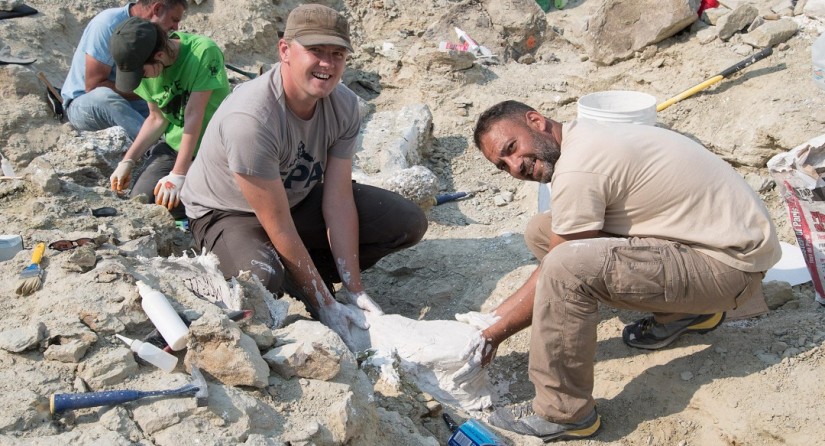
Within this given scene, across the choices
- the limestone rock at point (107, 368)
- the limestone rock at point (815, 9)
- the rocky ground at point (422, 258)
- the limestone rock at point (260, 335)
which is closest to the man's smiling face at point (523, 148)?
the rocky ground at point (422, 258)

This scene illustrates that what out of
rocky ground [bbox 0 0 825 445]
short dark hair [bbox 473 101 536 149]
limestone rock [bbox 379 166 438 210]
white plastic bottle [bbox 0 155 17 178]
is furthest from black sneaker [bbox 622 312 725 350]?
white plastic bottle [bbox 0 155 17 178]

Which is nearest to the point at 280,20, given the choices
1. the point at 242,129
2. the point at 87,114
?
the point at 87,114

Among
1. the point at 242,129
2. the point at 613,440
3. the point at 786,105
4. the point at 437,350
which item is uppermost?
the point at 242,129

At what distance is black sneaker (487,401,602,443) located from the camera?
2.77m

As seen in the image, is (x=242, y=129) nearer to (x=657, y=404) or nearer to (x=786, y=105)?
(x=657, y=404)

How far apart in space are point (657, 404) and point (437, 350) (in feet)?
2.90

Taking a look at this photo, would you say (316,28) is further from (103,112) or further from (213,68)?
(103,112)

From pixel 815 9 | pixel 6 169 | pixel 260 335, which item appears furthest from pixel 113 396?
pixel 815 9

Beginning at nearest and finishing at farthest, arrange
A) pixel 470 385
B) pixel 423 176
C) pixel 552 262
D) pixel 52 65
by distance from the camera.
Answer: pixel 552 262 < pixel 470 385 < pixel 423 176 < pixel 52 65

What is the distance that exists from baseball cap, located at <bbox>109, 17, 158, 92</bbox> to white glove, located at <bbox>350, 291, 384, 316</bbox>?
165cm

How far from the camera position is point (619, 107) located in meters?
4.66

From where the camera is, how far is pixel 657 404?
2.96 metres

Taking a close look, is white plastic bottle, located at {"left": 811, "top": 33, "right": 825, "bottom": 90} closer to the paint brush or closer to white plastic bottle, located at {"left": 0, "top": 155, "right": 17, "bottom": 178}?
the paint brush

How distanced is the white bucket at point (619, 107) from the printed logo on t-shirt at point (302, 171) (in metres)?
1.76
